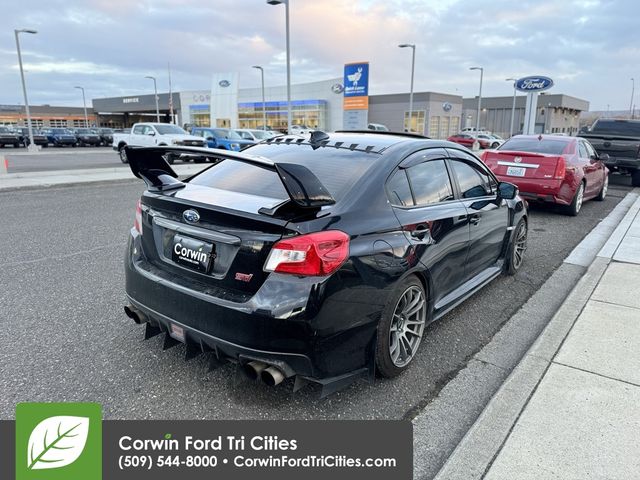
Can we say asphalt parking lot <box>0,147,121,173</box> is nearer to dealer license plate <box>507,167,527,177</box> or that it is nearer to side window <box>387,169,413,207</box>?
dealer license plate <box>507,167,527,177</box>

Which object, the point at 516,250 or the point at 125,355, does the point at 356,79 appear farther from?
the point at 125,355

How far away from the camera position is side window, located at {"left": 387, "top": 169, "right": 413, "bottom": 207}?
305 centimetres

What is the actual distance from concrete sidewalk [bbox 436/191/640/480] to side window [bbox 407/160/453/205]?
1320mm

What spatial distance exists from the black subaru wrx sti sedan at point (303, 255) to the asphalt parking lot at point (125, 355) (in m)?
0.24

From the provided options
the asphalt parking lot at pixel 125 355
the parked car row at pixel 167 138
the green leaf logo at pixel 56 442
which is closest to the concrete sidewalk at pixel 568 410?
the asphalt parking lot at pixel 125 355

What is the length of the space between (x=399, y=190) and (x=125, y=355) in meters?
2.28

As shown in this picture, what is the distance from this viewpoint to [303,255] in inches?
94.7

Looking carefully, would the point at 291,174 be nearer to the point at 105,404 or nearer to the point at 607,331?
the point at 105,404

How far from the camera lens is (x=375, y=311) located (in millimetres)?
2709

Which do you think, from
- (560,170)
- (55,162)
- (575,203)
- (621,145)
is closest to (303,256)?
(560,170)

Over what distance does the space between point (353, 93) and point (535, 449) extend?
33.8 m

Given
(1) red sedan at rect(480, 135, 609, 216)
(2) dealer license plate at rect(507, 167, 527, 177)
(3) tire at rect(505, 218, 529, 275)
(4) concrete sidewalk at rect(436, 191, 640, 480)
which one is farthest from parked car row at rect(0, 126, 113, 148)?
(4) concrete sidewalk at rect(436, 191, 640, 480)

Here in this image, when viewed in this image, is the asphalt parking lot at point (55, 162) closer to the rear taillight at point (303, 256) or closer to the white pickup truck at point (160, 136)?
the white pickup truck at point (160, 136)

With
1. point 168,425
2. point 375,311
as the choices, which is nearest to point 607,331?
point 375,311
